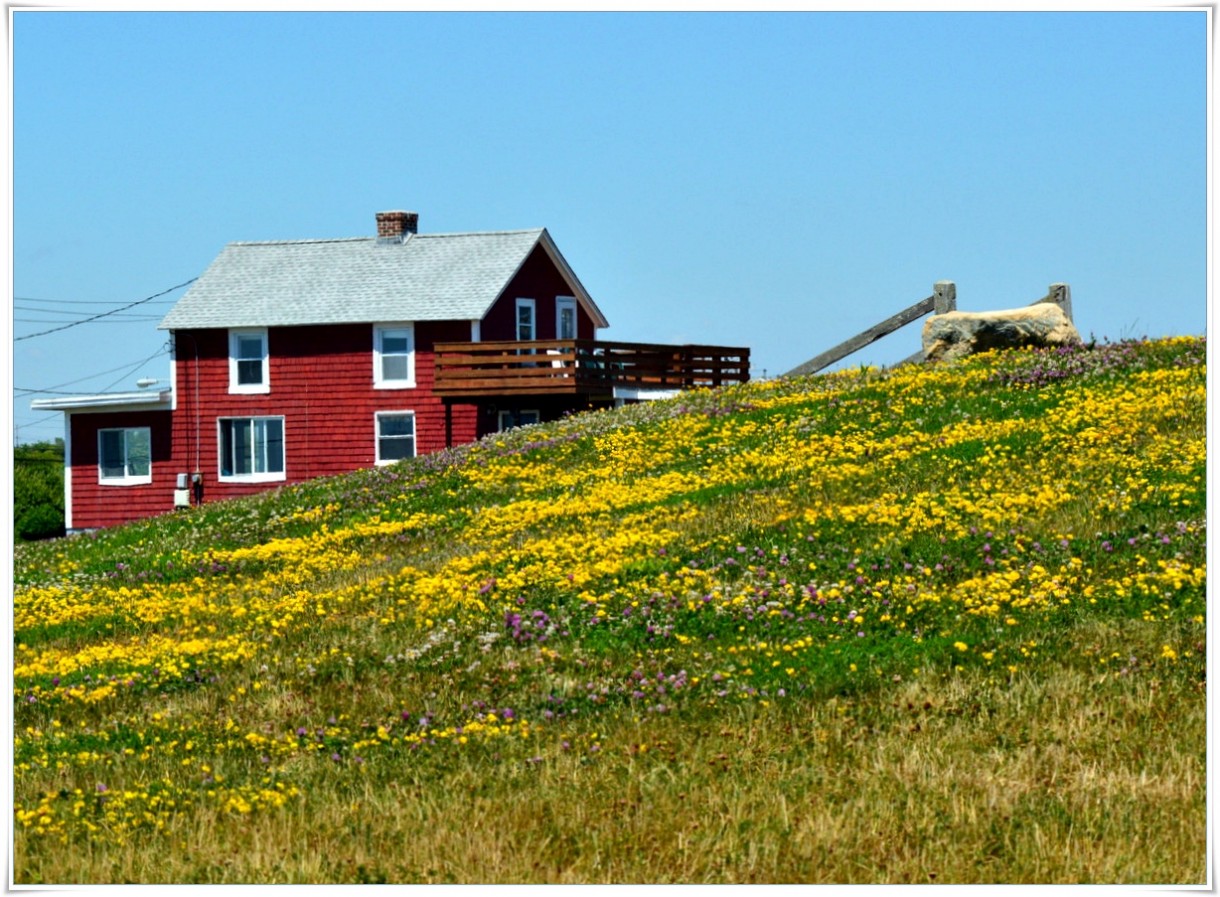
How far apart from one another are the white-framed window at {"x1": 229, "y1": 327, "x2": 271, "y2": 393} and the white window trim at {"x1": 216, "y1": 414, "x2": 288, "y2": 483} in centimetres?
92

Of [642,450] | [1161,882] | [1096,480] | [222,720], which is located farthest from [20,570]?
[1161,882]

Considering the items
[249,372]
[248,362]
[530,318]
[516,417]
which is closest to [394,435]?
[516,417]

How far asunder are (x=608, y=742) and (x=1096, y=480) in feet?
38.5

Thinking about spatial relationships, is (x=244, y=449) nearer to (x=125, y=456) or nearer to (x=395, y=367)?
(x=125, y=456)

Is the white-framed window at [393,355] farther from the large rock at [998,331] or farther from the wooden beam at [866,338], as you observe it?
the large rock at [998,331]

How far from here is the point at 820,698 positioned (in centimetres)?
1334

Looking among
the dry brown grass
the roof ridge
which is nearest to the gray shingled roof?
the roof ridge

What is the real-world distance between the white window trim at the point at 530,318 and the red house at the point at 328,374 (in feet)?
0.25

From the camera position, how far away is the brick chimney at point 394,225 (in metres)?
55.9

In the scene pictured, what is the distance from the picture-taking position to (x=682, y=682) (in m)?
14.1

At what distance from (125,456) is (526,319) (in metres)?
14.6

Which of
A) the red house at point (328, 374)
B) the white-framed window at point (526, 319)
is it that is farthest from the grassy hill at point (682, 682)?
the white-framed window at point (526, 319)

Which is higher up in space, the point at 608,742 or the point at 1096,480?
the point at 1096,480

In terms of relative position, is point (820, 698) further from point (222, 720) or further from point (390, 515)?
point (390, 515)
